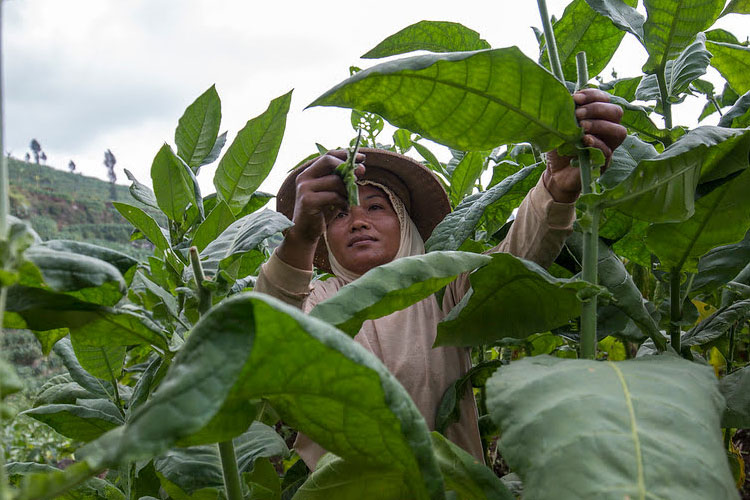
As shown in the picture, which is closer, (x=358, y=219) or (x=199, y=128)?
(x=199, y=128)

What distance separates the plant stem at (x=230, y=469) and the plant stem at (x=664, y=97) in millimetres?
1011

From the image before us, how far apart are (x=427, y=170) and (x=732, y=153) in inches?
41.6

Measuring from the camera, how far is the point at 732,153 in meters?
0.89

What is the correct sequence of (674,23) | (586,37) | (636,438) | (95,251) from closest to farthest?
(636,438), (95,251), (674,23), (586,37)

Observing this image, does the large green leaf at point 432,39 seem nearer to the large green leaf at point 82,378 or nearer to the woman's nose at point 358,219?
the woman's nose at point 358,219

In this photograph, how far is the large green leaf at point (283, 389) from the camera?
45cm

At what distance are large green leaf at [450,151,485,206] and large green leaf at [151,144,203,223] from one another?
0.79 metres

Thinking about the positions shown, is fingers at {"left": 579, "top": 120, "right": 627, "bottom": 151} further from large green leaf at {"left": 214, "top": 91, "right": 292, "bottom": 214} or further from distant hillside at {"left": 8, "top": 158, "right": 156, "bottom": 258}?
distant hillside at {"left": 8, "top": 158, "right": 156, "bottom": 258}

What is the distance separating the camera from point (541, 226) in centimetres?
126

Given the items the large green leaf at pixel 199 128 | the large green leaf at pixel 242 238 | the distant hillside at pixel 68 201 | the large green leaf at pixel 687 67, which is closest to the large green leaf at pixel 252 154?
the large green leaf at pixel 199 128

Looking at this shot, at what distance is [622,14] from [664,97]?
191 millimetres

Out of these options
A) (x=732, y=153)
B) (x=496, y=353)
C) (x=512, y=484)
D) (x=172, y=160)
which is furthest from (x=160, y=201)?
(x=496, y=353)

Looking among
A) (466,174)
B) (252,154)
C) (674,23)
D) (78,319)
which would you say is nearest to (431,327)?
(466,174)

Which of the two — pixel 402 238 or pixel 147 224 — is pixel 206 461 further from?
pixel 402 238
